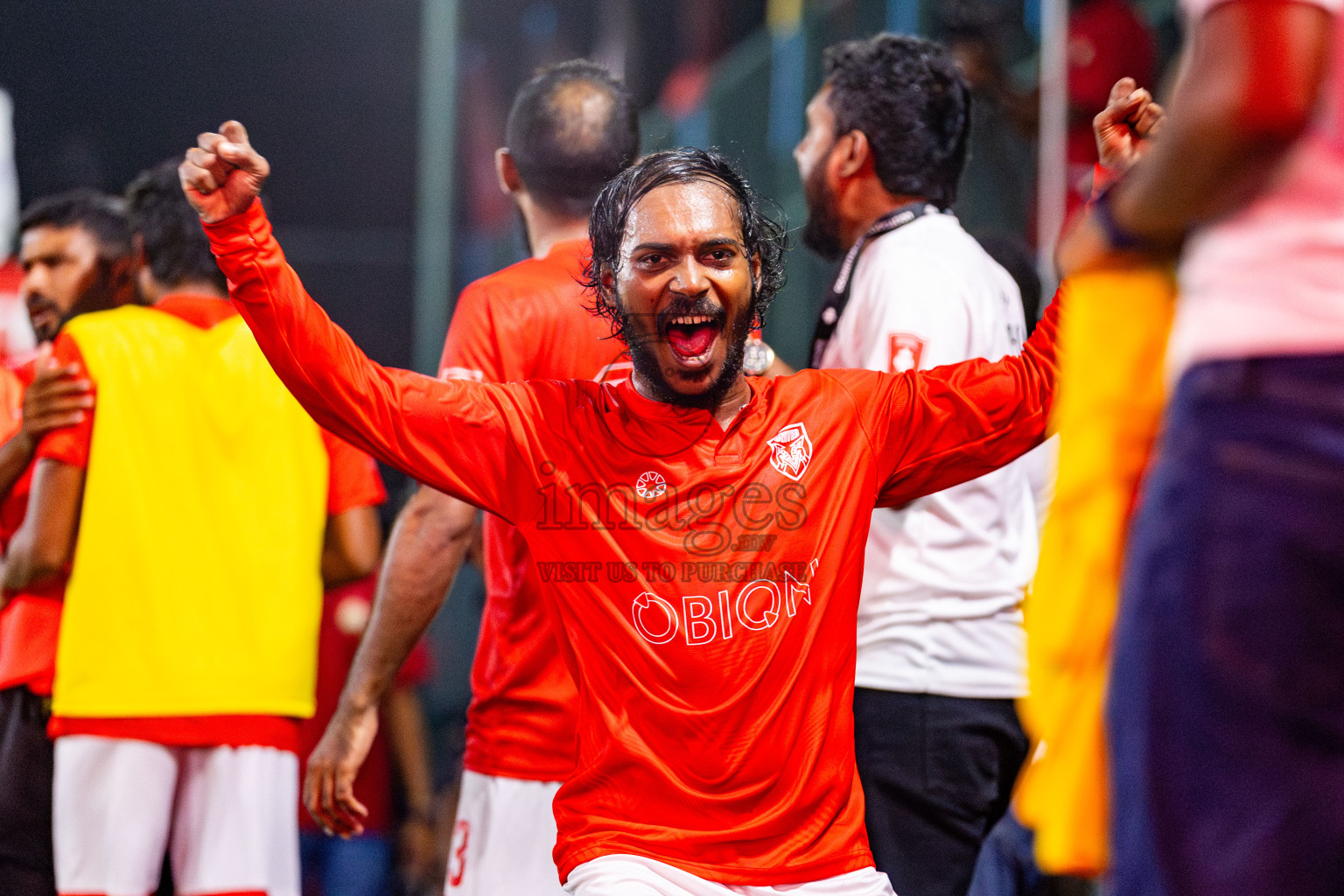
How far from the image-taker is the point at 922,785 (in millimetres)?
2822

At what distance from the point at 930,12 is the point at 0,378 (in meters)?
3.68

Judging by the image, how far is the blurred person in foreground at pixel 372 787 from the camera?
555 centimetres

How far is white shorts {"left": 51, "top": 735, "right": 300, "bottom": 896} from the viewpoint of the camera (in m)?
3.11

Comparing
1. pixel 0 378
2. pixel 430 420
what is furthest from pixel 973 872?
pixel 0 378

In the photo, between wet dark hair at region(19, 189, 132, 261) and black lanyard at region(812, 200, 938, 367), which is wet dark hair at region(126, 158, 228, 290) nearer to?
wet dark hair at region(19, 189, 132, 261)

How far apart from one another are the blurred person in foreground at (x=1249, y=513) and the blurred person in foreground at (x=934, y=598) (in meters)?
1.33

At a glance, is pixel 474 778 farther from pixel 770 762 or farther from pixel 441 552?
pixel 770 762

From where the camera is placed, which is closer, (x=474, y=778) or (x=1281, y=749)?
(x=1281, y=749)

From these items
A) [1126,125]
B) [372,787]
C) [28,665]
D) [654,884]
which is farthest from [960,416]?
[372,787]

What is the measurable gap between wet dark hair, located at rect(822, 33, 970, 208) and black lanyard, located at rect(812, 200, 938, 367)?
13cm

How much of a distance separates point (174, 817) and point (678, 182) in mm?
1902

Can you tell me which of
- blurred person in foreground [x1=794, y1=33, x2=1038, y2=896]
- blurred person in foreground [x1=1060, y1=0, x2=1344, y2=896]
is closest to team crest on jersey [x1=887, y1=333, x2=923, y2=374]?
blurred person in foreground [x1=794, y1=33, x2=1038, y2=896]

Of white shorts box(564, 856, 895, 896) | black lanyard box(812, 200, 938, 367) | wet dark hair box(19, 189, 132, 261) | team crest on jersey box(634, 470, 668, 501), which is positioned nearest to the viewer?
white shorts box(564, 856, 895, 896)

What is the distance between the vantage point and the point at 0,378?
3.75m
